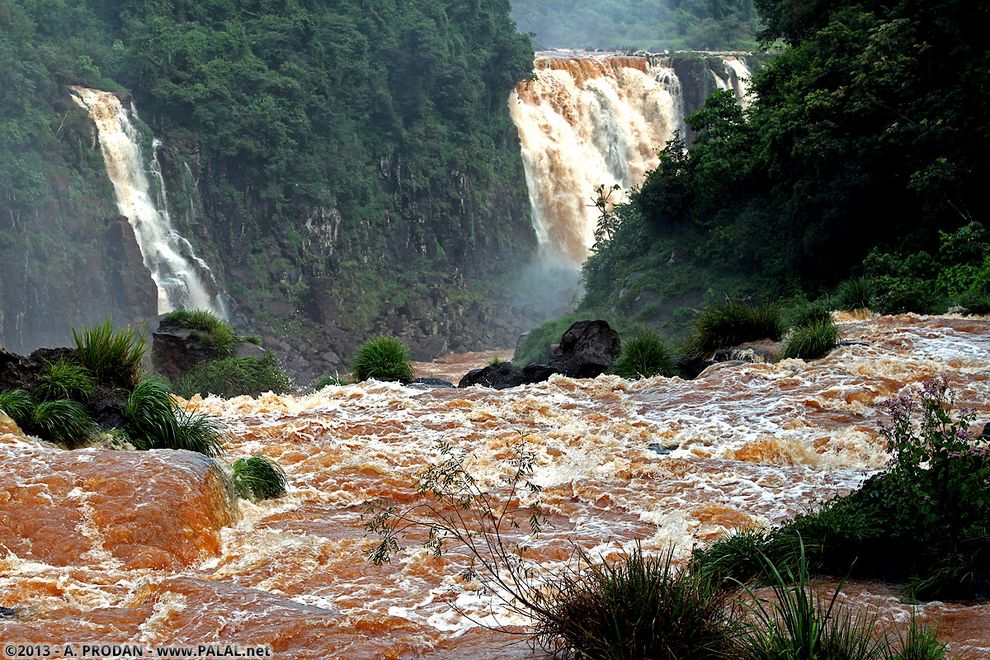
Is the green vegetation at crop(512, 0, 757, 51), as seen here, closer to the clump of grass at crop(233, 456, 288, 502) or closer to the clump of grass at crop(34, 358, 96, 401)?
the clump of grass at crop(34, 358, 96, 401)

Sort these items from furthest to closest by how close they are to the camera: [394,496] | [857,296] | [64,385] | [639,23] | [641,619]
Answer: [639,23] → [857,296] → [64,385] → [394,496] → [641,619]

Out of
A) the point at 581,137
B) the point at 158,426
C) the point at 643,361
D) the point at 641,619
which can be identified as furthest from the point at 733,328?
the point at 581,137

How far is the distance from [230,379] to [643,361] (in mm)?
7624

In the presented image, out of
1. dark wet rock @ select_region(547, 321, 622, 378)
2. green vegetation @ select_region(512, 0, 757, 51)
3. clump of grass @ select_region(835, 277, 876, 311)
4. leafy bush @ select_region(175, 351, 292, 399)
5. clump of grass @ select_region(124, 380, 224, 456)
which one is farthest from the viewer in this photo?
green vegetation @ select_region(512, 0, 757, 51)

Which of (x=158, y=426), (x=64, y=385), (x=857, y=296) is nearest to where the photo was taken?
(x=158, y=426)

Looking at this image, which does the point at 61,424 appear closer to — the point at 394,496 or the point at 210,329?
the point at 394,496

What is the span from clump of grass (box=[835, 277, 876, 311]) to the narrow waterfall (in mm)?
25170

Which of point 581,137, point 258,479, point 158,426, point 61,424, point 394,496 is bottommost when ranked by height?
point 394,496

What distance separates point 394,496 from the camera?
32.1 ft

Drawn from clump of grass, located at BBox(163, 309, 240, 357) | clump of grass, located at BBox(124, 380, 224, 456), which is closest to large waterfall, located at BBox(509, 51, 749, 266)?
clump of grass, located at BBox(163, 309, 240, 357)

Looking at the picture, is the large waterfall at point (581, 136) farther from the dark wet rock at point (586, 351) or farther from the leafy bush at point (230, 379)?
the leafy bush at point (230, 379)

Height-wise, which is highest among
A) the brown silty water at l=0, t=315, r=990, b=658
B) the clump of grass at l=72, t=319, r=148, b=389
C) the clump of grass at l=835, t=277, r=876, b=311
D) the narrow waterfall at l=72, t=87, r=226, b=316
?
the narrow waterfall at l=72, t=87, r=226, b=316

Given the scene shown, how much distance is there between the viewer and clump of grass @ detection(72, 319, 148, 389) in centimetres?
1120

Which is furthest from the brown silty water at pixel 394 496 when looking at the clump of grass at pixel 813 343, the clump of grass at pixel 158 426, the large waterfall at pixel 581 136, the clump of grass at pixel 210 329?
the large waterfall at pixel 581 136
